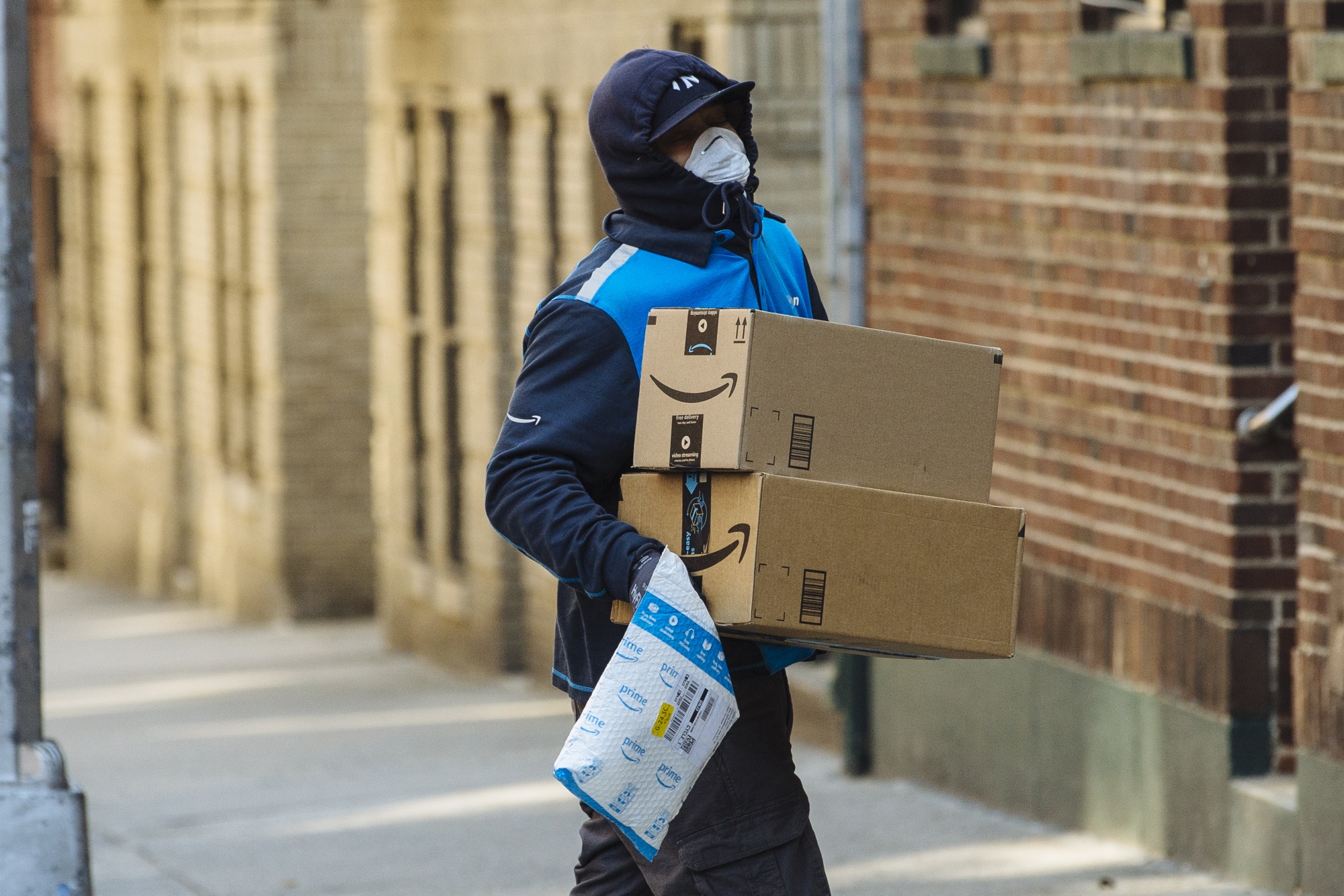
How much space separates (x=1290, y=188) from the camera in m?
6.32

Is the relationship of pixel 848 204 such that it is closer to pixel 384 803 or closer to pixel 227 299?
pixel 384 803

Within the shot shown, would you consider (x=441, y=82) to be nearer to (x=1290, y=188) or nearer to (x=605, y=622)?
(x=1290, y=188)

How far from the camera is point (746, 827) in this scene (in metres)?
3.90

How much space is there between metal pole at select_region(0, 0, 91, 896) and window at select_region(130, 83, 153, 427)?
13.5 m

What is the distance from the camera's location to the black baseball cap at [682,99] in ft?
12.9

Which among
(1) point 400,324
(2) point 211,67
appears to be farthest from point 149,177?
(1) point 400,324

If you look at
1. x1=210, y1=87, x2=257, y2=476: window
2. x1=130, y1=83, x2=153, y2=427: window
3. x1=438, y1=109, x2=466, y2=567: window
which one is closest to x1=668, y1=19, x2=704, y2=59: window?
x1=438, y1=109, x2=466, y2=567: window

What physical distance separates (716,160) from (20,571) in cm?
274

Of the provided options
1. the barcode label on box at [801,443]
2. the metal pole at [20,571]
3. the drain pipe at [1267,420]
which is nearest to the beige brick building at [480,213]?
the drain pipe at [1267,420]

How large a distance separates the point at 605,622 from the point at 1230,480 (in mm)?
2907

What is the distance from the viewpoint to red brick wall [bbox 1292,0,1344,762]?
5.84 metres

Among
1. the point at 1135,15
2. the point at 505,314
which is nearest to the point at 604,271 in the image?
the point at 1135,15

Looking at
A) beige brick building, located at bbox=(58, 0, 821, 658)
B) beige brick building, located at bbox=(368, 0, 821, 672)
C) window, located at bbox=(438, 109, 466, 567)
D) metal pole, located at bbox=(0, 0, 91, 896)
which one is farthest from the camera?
window, located at bbox=(438, 109, 466, 567)

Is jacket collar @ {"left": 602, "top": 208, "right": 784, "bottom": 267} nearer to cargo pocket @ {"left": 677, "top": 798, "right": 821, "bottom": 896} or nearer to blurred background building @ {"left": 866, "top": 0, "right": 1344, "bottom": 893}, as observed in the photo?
cargo pocket @ {"left": 677, "top": 798, "right": 821, "bottom": 896}
